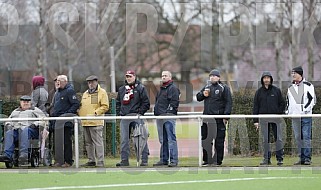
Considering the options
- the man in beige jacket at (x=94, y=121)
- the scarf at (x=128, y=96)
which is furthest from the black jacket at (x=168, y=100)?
the man in beige jacket at (x=94, y=121)

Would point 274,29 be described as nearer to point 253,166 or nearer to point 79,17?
point 79,17

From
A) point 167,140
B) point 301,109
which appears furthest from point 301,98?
point 167,140

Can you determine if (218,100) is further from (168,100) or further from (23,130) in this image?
(23,130)

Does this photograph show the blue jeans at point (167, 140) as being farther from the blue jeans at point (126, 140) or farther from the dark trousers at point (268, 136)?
the dark trousers at point (268, 136)

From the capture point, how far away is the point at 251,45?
41.1 meters

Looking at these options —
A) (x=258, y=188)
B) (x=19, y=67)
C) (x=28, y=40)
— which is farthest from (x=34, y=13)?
(x=258, y=188)

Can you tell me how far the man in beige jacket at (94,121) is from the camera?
17.4 metres

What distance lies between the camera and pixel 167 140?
17.4 m

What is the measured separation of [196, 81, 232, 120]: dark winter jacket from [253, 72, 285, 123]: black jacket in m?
0.61

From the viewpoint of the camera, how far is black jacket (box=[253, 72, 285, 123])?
17.4m

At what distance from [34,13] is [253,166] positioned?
2169 cm

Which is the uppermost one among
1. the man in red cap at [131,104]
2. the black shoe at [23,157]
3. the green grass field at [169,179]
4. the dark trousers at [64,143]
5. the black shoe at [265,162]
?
the man in red cap at [131,104]

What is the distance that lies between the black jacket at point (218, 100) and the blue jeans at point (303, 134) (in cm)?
130

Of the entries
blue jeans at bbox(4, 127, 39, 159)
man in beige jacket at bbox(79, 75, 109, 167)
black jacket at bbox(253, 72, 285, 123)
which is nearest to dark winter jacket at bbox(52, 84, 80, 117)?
man in beige jacket at bbox(79, 75, 109, 167)
